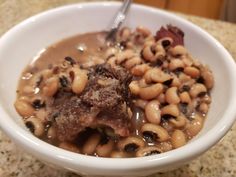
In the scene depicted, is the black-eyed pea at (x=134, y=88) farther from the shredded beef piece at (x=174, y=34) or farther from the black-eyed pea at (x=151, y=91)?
the shredded beef piece at (x=174, y=34)

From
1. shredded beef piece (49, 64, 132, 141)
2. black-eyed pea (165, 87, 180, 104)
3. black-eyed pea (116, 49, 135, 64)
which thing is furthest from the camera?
black-eyed pea (116, 49, 135, 64)

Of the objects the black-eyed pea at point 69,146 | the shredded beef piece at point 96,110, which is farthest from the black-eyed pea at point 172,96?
the black-eyed pea at point 69,146

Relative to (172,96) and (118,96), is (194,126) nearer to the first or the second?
(172,96)

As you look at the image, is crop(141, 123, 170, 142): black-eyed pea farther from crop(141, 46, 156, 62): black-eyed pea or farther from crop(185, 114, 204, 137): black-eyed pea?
crop(141, 46, 156, 62): black-eyed pea

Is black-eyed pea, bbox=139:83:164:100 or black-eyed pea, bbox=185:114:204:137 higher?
black-eyed pea, bbox=139:83:164:100

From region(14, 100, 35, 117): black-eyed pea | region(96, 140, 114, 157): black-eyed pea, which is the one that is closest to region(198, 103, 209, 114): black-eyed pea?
region(96, 140, 114, 157): black-eyed pea

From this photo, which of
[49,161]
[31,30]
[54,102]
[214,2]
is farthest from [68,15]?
[214,2]
